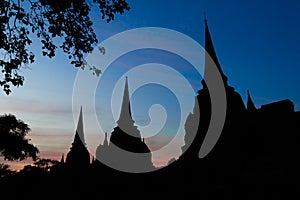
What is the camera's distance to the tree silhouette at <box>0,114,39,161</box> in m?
22.6

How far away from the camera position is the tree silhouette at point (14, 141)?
74.2 feet

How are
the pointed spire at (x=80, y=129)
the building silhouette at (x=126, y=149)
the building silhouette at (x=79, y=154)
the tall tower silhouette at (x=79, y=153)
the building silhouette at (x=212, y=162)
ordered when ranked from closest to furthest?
the building silhouette at (x=212, y=162)
the building silhouette at (x=126, y=149)
the building silhouette at (x=79, y=154)
the tall tower silhouette at (x=79, y=153)
the pointed spire at (x=80, y=129)

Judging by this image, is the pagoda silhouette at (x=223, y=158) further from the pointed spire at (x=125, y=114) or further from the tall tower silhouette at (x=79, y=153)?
the tall tower silhouette at (x=79, y=153)

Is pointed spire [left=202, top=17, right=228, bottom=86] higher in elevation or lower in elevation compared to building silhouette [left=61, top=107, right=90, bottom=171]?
higher

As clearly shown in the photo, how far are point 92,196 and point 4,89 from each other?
1006 inches

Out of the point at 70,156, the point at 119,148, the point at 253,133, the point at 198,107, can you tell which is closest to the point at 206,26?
the point at 198,107

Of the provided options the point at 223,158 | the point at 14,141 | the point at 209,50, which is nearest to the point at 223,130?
the point at 223,158

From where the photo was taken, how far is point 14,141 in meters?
23.4

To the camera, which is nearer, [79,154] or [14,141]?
[14,141]

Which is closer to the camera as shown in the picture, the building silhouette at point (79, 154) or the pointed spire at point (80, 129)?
the building silhouette at point (79, 154)

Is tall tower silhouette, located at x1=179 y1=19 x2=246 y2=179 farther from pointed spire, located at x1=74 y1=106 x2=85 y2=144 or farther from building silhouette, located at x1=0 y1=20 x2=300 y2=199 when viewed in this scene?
pointed spire, located at x1=74 y1=106 x2=85 y2=144

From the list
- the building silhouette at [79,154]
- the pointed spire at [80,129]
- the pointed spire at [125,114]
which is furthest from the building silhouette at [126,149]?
the pointed spire at [80,129]

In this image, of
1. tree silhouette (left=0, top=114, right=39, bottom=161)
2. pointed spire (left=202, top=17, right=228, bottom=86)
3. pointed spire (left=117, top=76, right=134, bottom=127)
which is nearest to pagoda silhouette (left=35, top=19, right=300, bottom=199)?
pointed spire (left=202, top=17, right=228, bottom=86)

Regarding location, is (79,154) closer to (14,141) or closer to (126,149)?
(126,149)
